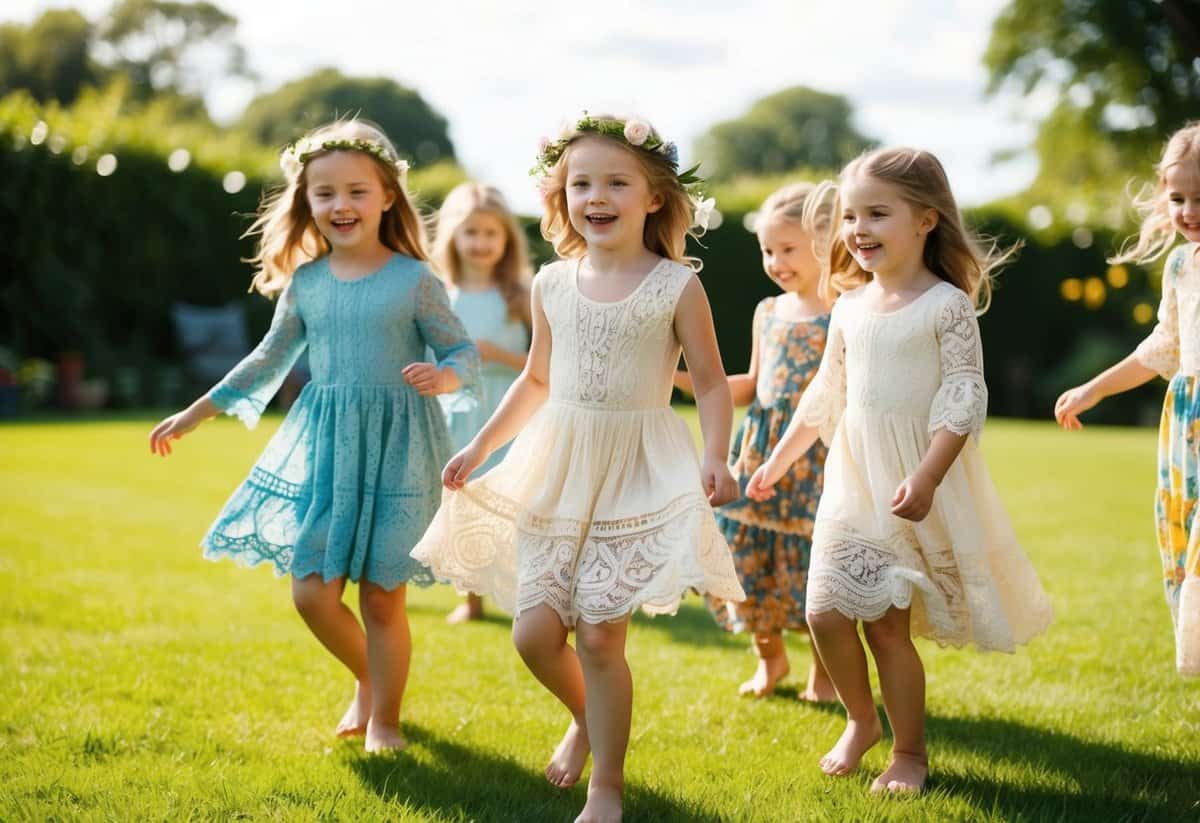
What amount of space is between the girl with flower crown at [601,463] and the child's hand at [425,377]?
0.29m

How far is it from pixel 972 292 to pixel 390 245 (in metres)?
1.79

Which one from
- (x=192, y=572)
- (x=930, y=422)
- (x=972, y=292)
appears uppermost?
(x=972, y=292)

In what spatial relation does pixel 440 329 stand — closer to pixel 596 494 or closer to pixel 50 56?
pixel 596 494

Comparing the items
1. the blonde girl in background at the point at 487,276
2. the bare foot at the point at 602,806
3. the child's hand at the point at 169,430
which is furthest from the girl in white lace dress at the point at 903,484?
the blonde girl in background at the point at 487,276

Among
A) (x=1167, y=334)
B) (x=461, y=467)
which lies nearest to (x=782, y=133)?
(x=1167, y=334)

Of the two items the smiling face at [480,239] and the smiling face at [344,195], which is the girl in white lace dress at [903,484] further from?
the smiling face at [480,239]

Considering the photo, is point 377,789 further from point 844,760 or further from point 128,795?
point 844,760

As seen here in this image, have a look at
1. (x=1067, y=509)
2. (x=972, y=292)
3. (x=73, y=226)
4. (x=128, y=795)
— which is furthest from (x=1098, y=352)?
(x=128, y=795)

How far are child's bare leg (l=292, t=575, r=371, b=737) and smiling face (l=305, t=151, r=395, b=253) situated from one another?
3.37 feet

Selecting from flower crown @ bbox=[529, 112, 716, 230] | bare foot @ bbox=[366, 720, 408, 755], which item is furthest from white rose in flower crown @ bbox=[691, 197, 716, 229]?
bare foot @ bbox=[366, 720, 408, 755]

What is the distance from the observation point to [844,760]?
3295mm

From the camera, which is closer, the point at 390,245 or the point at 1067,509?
the point at 390,245

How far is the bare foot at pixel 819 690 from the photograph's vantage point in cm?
412

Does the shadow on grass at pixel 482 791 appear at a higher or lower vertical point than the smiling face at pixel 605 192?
lower
